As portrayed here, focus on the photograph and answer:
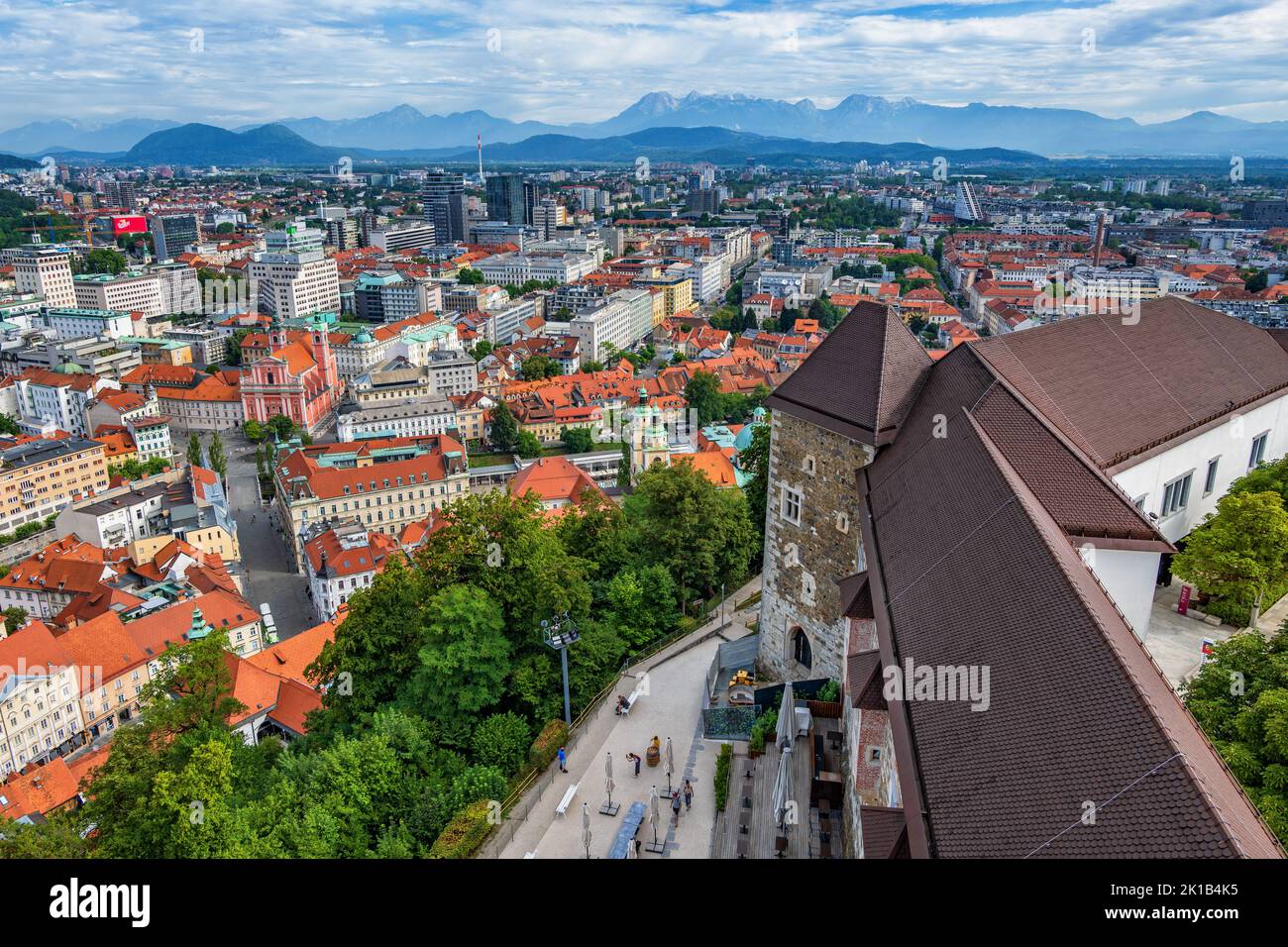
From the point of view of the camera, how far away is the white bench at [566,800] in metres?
15.5

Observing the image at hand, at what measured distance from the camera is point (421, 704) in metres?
19.0

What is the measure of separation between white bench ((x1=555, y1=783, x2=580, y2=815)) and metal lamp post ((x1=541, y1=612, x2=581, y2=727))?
7.25 ft

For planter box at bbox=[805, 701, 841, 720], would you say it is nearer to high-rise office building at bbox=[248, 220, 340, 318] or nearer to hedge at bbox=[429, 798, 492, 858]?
hedge at bbox=[429, 798, 492, 858]

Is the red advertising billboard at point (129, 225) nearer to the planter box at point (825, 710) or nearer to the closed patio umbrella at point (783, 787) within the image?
the planter box at point (825, 710)

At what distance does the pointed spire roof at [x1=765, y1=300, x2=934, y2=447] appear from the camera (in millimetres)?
16828

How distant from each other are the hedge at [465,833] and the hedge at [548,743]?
1.58 m

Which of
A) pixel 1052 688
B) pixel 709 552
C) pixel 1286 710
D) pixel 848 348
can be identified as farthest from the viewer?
pixel 709 552

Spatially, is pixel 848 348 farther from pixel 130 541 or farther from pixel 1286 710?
pixel 130 541

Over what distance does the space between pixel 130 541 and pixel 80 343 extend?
43896 mm

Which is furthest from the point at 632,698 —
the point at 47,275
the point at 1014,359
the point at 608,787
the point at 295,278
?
the point at 47,275

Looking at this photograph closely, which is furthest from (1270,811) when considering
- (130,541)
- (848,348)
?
(130,541)

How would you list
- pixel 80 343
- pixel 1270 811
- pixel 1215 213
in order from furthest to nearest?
pixel 1215 213
pixel 80 343
pixel 1270 811

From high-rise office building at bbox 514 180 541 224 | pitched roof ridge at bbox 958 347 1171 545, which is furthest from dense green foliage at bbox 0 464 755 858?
high-rise office building at bbox 514 180 541 224
